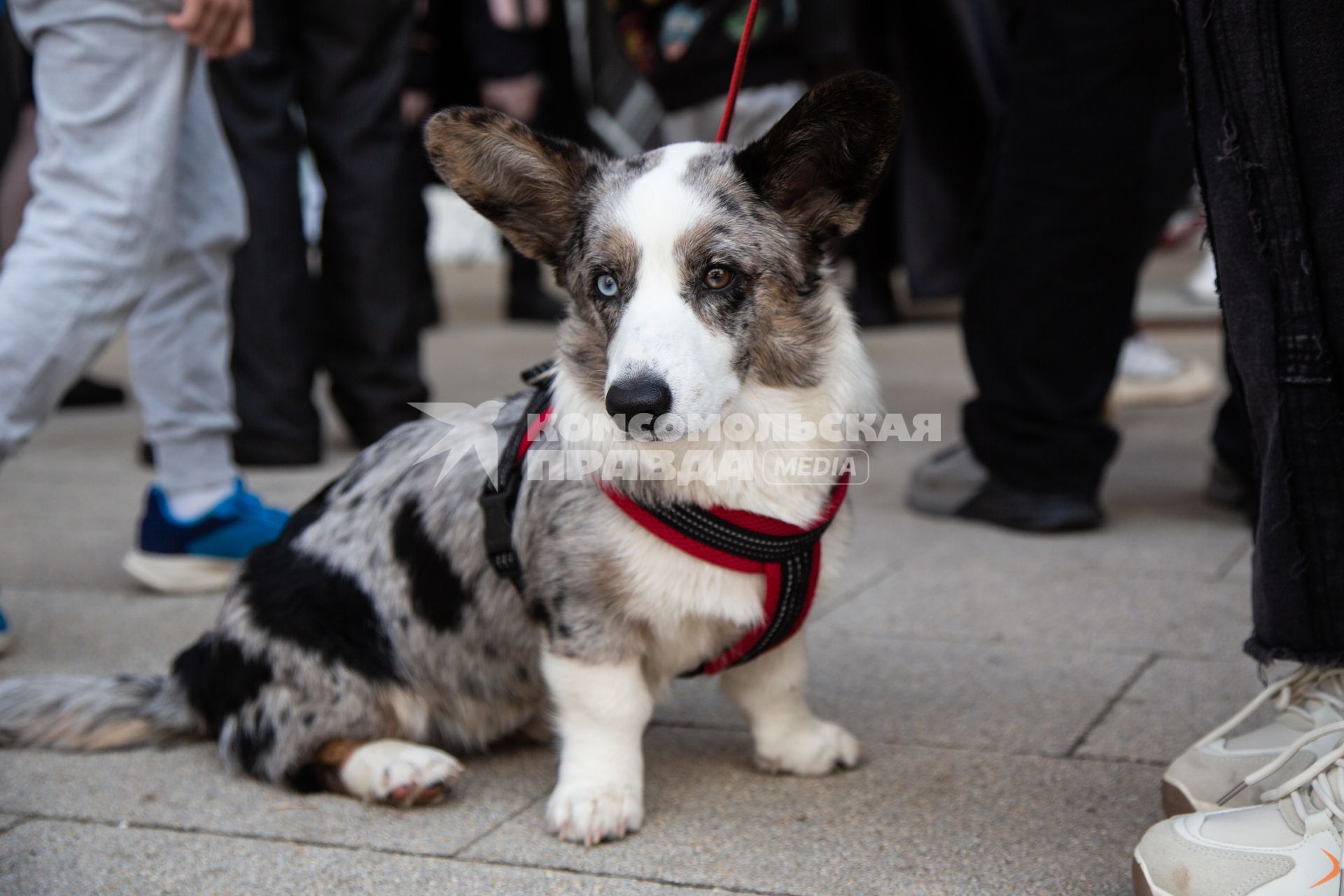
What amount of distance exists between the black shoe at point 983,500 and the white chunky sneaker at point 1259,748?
1.83 metres

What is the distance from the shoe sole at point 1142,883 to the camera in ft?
6.03

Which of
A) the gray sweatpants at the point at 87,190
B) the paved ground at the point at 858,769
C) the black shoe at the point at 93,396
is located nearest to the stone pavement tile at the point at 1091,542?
the paved ground at the point at 858,769

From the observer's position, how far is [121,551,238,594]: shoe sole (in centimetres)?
361

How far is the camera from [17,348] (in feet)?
9.26

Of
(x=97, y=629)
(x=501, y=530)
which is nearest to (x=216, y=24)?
(x=501, y=530)

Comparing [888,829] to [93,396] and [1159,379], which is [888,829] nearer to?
[1159,379]

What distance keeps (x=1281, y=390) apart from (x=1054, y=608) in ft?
4.91

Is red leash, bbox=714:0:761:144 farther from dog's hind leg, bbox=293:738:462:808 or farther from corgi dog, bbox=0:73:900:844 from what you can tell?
dog's hind leg, bbox=293:738:462:808

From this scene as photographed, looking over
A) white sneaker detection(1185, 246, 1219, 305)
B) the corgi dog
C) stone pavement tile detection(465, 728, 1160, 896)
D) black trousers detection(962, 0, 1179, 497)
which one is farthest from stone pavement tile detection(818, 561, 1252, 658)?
white sneaker detection(1185, 246, 1219, 305)

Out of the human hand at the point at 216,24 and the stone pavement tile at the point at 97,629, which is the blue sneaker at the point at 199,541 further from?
the human hand at the point at 216,24

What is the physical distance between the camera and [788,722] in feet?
8.19

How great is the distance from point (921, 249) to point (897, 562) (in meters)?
2.55

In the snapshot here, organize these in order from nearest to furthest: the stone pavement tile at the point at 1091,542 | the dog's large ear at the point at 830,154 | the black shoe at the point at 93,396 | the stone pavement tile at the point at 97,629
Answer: the dog's large ear at the point at 830,154, the stone pavement tile at the point at 97,629, the stone pavement tile at the point at 1091,542, the black shoe at the point at 93,396

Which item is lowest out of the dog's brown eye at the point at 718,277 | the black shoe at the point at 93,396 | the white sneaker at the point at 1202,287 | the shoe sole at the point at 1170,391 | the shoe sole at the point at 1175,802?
the black shoe at the point at 93,396
